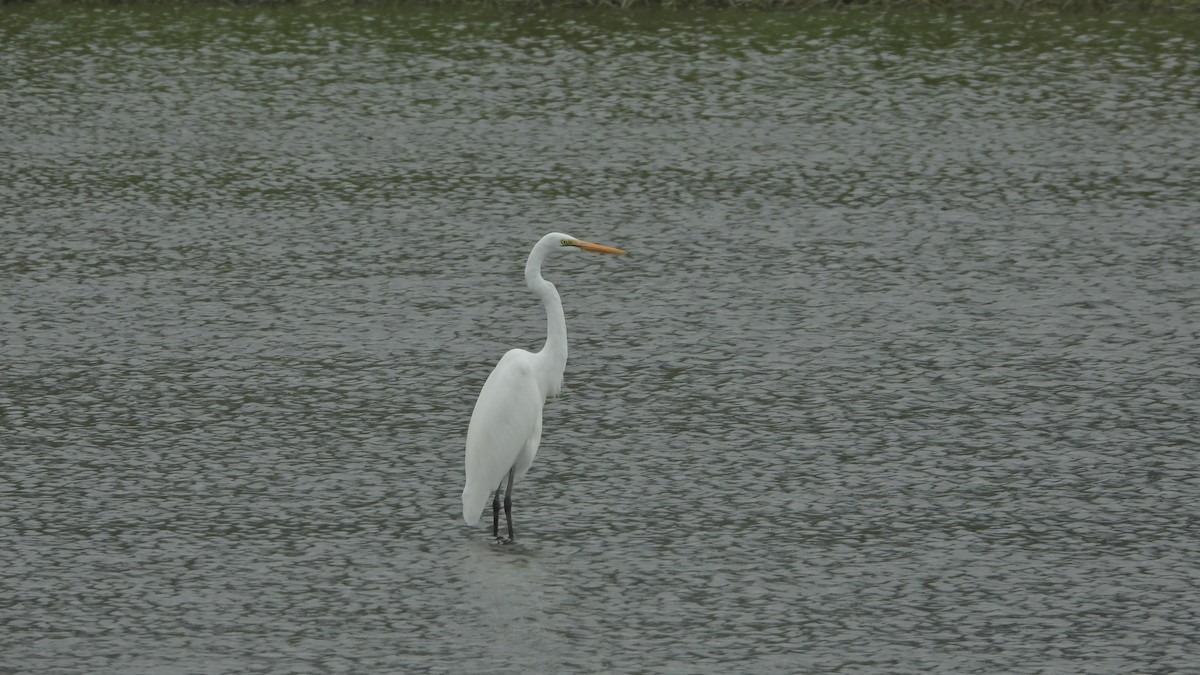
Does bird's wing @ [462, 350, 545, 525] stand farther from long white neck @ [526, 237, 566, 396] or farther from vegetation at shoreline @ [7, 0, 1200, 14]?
vegetation at shoreline @ [7, 0, 1200, 14]

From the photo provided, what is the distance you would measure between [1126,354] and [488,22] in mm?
19859

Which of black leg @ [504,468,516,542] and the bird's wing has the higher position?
the bird's wing

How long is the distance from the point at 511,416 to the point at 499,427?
0.44 feet

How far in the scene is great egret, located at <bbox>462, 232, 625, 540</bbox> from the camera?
12.2m

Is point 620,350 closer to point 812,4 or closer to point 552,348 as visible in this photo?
point 552,348

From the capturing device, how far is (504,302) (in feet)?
62.0

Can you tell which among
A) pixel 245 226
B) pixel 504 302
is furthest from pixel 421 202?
pixel 504 302

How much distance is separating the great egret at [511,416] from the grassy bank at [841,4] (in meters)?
22.4

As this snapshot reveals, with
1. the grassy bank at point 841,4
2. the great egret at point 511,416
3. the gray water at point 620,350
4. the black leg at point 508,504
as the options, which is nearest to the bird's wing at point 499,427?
the great egret at point 511,416

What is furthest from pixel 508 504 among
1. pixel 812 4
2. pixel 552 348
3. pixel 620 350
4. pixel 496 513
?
pixel 812 4

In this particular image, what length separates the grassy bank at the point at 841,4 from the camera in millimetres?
33344

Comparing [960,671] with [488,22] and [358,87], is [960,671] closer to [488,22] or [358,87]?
[358,87]

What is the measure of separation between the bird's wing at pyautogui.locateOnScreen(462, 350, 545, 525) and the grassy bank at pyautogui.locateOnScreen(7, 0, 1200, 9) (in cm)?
2302

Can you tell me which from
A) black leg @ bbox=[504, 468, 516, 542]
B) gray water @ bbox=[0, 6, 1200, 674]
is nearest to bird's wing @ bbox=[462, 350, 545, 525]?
black leg @ bbox=[504, 468, 516, 542]
